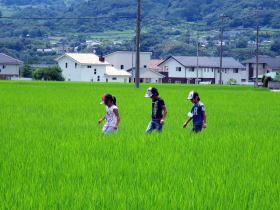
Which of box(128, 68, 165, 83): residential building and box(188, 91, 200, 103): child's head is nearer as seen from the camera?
box(188, 91, 200, 103): child's head

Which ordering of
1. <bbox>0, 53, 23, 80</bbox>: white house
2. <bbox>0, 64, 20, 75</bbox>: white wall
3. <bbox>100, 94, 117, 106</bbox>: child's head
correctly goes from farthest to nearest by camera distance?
<bbox>0, 64, 20, 75</bbox>: white wall, <bbox>0, 53, 23, 80</bbox>: white house, <bbox>100, 94, 117, 106</bbox>: child's head

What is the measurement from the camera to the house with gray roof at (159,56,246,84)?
108m

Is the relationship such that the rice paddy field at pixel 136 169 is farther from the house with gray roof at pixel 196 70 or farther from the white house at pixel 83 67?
the house with gray roof at pixel 196 70

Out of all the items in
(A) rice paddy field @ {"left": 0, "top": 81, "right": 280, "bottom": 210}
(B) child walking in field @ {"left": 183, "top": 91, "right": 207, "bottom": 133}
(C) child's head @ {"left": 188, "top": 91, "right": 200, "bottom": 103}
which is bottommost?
(A) rice paddy field @ {"left": 0, "top": 81, "right": 280, "bottom": 210}

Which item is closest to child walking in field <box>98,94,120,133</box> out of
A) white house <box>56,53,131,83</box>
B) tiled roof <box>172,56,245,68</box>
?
white house <box>56,53,131,83</box>

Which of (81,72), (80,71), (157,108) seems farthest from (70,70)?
(157,108)

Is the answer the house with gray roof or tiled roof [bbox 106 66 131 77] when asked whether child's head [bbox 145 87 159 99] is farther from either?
the house with gray roof

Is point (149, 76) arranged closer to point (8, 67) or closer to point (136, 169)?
point (8, 67)

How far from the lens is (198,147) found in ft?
34.2

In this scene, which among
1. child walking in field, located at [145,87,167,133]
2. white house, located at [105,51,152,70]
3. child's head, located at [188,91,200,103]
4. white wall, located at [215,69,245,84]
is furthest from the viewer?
white house, located at [105,51,152,70]

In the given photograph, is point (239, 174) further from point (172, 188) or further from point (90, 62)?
point (90, 62)

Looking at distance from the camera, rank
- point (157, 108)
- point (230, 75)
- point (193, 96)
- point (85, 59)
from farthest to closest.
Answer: point (230, 75)
point (85, 59)
point (157, 108)
point (193, 96)

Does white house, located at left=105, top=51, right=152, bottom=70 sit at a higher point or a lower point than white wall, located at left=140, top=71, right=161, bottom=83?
higher

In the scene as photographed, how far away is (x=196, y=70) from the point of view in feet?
358
